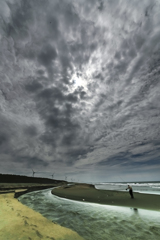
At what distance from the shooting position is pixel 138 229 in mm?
7445

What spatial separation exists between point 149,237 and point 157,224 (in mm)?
2783

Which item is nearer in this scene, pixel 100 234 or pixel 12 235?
pixel 12 235

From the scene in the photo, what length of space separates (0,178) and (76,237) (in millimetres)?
120242

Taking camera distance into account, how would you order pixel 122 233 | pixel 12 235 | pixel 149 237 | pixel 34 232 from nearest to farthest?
pixel 12 235 < pixel 34 232 < pixel 149 237 < pixel 122 233

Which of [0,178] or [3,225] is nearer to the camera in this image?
[3,225]

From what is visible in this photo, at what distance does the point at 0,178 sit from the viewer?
98.1 meters

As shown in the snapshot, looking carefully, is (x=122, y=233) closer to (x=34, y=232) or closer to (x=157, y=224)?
(x=157, y=224)

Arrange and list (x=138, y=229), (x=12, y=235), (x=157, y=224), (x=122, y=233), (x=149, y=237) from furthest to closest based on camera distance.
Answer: (x=157, y=224) → (x=138, y=229) → (x=122, y=233) → (x=149, y=237) → (x=12, y=235)

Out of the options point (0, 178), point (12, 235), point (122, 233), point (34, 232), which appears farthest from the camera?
point (0, 178)

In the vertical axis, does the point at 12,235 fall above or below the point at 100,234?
above

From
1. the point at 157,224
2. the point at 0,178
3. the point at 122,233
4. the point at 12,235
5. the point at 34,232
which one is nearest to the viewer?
the point at 12,235

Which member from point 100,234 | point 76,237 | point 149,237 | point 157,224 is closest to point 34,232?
point 76,237

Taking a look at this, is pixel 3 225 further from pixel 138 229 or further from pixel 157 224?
pixel 157 224

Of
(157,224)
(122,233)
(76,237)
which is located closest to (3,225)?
(76,237)
